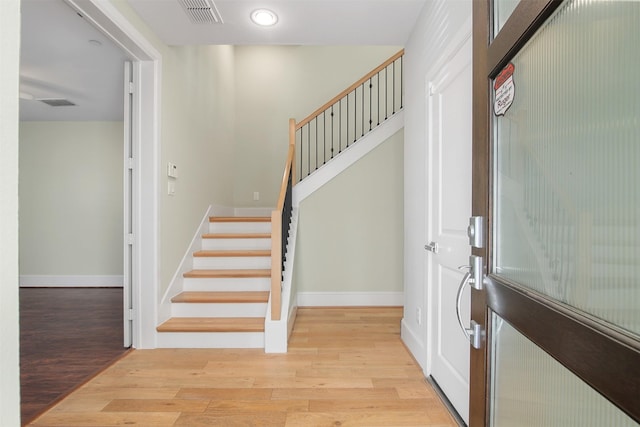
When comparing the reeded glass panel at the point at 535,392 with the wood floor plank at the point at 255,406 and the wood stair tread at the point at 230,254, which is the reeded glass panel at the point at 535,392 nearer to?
the wood floor plank at the point at 255,406

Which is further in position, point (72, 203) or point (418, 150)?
point (72, 203)

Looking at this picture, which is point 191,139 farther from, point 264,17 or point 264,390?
point 264,390

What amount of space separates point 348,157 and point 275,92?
2188 millimetres

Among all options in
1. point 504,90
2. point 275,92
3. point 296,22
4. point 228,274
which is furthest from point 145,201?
point 275,92

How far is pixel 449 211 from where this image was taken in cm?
197

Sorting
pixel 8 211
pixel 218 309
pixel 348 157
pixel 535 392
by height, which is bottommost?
pixel 218 309

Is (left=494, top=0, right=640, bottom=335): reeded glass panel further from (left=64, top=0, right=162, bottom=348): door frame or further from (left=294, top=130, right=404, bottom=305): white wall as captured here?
(left=294, top=130, right=404, bottom=305): white wall

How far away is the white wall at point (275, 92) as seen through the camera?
17.8ft

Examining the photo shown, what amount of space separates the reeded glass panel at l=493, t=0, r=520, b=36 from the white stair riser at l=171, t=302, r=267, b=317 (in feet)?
8.67

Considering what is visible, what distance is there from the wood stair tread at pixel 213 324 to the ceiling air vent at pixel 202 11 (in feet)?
7.87

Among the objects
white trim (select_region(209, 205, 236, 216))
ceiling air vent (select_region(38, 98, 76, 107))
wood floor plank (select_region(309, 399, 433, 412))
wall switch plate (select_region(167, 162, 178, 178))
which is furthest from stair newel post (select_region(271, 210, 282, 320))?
ceiling air vent (select_region(38, 98, 76, 107))

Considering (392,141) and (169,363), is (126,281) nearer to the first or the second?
(169,363)

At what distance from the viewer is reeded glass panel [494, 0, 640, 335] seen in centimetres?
58

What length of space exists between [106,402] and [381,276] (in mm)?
2883
